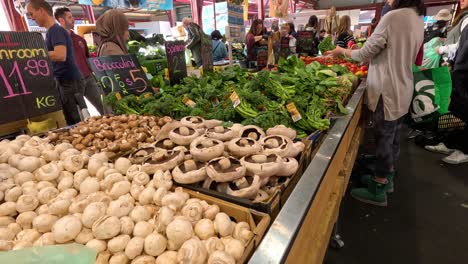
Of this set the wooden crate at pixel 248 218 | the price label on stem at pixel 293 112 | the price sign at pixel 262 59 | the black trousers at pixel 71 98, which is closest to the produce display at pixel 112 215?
the wooden crate at pixel 248 218

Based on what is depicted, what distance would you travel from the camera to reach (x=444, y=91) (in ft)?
10.9

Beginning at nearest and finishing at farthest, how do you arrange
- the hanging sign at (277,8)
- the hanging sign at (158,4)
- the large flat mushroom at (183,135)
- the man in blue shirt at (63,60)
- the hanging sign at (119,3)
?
1. the large flat mushroom at (183,135)
2. the man in blue shirt at (63,60)
3. the hanging sign at (119,3)
4. the hanging sign at (158,4)
5. the hanging sign at (277,8)

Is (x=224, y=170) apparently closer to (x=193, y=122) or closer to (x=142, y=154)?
(x=142, y=154)

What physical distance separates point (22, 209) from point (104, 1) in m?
6.69

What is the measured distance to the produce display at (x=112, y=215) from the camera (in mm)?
942

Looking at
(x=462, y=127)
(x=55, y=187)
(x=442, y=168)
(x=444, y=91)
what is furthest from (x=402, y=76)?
(x=55, y=187)

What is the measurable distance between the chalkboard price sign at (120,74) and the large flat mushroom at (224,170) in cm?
181

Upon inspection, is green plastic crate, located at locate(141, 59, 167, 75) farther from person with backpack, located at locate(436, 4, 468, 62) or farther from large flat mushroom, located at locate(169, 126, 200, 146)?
person with backpack, located at locate(436, 4, 468, 62)

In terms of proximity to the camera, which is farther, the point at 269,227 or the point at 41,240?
the point at 269,227

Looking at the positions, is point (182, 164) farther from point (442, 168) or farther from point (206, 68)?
point (442, 168)

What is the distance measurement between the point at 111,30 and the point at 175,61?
907 mm

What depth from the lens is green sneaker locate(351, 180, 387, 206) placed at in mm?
3156

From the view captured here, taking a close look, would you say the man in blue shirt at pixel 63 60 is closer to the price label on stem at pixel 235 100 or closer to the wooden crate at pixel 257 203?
the price label on stem at pixel 235 100

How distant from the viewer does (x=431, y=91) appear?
3.40 m
